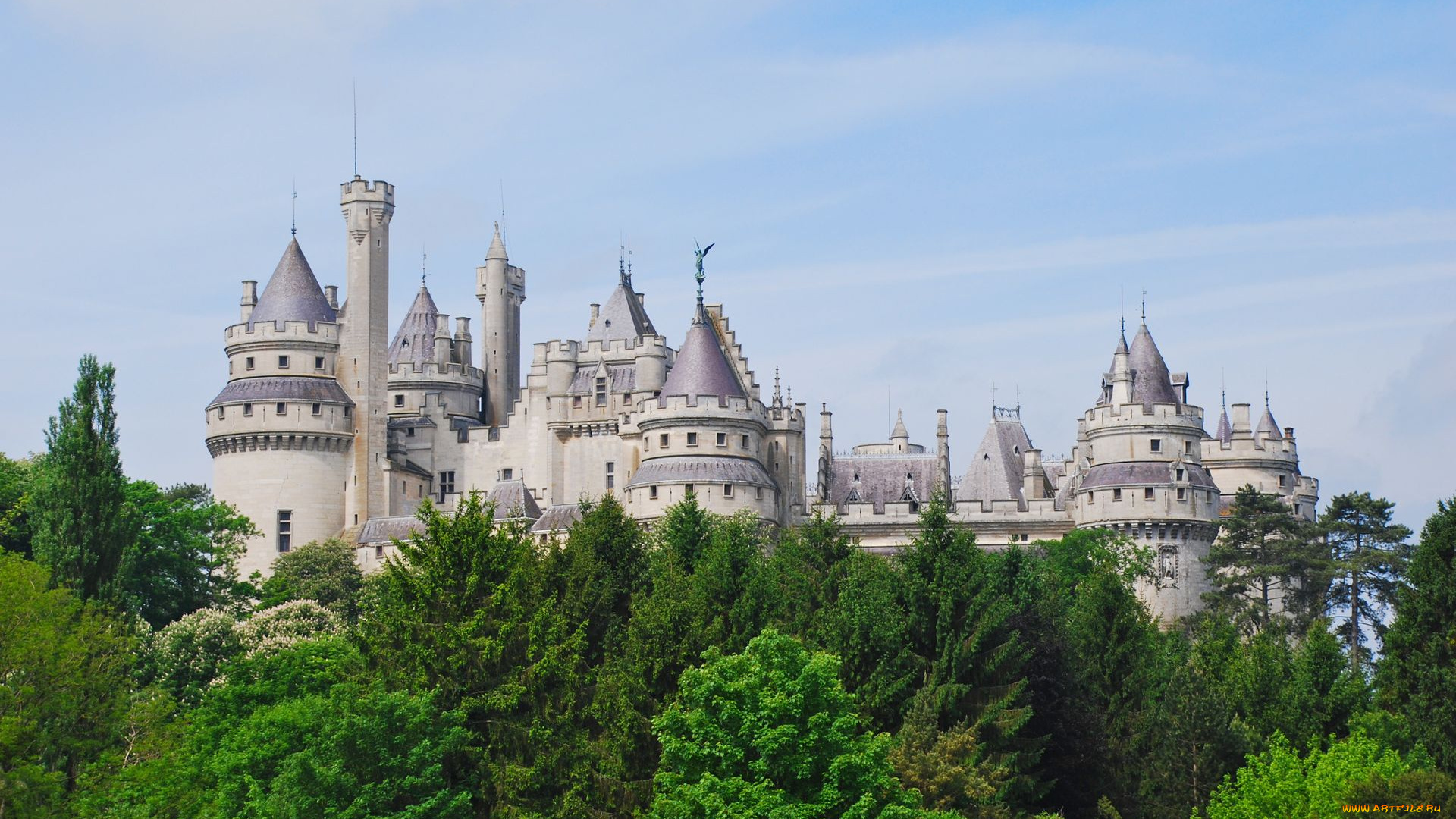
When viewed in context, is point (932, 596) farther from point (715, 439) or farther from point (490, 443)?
point (490, 443)

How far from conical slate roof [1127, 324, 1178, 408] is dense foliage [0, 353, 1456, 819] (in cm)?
2280

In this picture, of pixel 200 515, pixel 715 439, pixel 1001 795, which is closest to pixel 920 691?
pixel 1001 795

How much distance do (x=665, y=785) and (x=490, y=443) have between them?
163 feet

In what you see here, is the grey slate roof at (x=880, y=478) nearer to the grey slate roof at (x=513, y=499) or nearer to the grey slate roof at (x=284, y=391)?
the grey slate roof at (x=513, y=499)

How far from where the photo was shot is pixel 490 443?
A: 309 feet

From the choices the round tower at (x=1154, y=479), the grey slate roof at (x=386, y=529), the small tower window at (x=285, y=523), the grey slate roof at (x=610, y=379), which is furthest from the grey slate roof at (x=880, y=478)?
the small tower window at (x=285, y=523)

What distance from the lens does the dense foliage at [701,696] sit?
46250 millimetres

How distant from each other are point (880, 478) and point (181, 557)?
28.7 meters

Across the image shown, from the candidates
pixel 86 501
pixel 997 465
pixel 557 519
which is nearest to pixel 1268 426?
pixel 997 465

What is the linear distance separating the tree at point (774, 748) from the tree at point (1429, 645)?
43.0 feet

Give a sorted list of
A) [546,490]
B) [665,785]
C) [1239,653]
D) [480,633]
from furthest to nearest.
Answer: [546,490] → [1239,653] → [480,633] → [665,785]

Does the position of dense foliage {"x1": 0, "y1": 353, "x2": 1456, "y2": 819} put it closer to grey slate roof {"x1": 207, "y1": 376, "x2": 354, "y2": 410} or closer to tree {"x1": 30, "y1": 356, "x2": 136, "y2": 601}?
tree {"x1": 30, "y1": 356, "x2": 136, "y2": 601}

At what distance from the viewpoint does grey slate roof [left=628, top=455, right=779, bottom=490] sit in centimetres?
8256

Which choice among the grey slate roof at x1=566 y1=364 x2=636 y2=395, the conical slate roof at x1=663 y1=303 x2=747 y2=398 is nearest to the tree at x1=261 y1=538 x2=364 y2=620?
the grey slate roof at x1=566 y1=364 x2=636 y2=395
